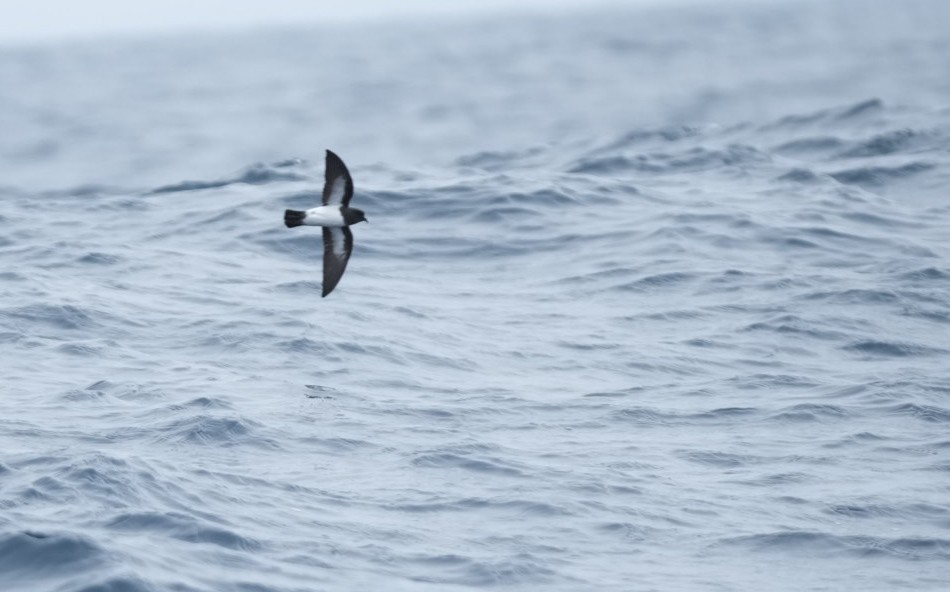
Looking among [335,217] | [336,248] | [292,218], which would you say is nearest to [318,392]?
[336,248]

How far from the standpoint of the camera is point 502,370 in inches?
657

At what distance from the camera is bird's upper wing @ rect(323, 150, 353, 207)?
50.3ft

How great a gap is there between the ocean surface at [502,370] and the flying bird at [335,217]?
1.18 m

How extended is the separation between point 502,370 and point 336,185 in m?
2.74

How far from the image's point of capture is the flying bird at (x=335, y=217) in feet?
50.2

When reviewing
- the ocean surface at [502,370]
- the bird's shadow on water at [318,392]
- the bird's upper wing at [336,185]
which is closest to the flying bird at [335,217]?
the bird's upper wing at [336,185]

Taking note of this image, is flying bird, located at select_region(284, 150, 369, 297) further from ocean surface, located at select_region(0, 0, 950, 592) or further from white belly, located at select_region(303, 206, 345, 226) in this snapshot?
ocean surface, located at select_region(0, 0, 950, 592)

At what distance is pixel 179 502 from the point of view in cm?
1221

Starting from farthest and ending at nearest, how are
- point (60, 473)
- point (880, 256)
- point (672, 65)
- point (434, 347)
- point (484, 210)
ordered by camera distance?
1. point (672, 65)
2. point (484, 210)
3. point (880, 256)
4. point (434, 347)
5. point (60, 473)

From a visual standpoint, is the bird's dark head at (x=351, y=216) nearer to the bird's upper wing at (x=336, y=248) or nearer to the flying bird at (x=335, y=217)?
the flying bird at (x=335, y=217)

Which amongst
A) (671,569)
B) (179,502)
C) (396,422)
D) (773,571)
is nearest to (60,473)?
(179,502)

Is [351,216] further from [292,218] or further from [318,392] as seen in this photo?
[318,392]

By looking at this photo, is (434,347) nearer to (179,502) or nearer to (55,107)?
(179,502)

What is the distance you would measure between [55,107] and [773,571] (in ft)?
137
